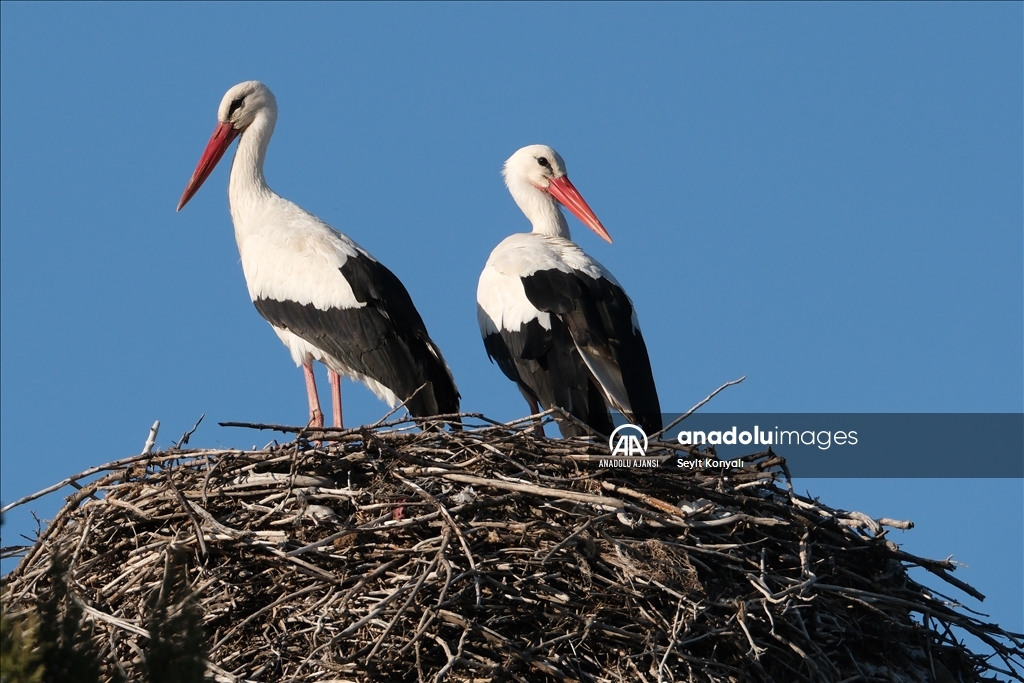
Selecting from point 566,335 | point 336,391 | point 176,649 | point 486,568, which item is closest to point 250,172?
point 336,391

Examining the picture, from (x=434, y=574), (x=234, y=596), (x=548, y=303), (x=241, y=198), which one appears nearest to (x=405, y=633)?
(x=434, y=574)

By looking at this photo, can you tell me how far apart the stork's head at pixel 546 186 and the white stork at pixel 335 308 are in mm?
1273

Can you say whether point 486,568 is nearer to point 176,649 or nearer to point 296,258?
point 176,649

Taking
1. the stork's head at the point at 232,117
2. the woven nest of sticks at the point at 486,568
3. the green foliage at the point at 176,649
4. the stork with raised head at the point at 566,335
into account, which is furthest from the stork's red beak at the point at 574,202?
the green foliage at the point at 176,649

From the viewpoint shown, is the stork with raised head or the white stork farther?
the white stork

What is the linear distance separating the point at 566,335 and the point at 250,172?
246 cm

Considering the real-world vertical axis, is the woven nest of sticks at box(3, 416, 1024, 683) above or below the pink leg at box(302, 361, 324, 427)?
below

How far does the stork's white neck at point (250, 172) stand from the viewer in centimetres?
857

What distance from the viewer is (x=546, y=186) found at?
8984mm

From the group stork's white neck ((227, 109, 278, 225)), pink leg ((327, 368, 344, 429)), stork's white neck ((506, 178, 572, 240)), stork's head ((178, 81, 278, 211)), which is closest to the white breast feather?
stork's white neck ((227, 109, 278, 225))

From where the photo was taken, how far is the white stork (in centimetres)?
754

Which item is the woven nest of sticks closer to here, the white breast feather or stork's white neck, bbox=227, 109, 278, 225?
the white breast feather

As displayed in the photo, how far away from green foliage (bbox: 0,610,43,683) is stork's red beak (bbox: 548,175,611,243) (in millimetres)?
5631

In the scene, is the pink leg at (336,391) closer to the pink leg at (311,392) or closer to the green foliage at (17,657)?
the pink leg at (311,392)
